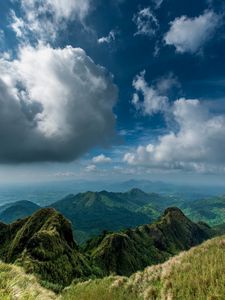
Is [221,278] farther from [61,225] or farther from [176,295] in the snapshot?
[61,225]

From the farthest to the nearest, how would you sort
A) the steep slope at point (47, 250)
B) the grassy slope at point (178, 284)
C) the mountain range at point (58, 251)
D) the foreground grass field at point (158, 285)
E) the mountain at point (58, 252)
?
the mountain range at point (58, 251) → the mountain at point (58, 252) → the steep slope at point (47, 250) → the grassy slope at point (178, 284) → the foreground grass field at point (158, 285)

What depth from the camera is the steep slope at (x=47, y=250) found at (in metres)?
77.8

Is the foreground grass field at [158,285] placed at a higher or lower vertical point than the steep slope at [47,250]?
higher

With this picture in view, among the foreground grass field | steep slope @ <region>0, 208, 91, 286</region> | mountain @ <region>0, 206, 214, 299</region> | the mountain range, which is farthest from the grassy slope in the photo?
steep slope @ <region>0, 208, 91, 286</region>

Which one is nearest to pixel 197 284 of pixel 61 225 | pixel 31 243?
pixel 31 243

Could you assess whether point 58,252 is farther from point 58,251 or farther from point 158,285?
point 158,285

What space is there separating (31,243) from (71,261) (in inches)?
603

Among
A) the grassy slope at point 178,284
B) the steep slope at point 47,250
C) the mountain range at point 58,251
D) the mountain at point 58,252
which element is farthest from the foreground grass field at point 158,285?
the steep slope at point 47,250

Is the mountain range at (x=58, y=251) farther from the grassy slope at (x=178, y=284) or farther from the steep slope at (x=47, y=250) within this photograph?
the grassy slope at (x=178, y=284)

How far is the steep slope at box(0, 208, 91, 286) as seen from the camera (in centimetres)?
7775

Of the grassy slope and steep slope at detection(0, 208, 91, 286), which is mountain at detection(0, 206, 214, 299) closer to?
steep slope at detection(0, 208, 91, 286)

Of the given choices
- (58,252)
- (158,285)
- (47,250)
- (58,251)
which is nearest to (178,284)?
(158,285)

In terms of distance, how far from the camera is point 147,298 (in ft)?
35.1

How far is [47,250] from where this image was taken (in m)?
88.1
